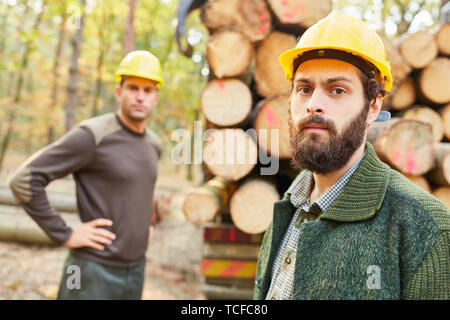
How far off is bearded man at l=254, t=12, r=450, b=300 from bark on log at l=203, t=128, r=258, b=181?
3.12 ft

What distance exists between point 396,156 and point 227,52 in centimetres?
148

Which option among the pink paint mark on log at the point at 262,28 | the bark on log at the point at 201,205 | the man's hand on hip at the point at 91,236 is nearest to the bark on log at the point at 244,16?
the pink paint mark on log at the point at 262,28

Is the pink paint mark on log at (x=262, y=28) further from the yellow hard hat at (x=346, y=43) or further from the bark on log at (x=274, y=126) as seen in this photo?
the yellow hard hat at (x=346, y=43)

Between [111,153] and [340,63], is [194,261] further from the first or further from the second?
[340,63]

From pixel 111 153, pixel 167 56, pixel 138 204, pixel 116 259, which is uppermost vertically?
pixel 167 56

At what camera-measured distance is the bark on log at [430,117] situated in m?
3.15

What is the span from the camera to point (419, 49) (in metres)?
3.17

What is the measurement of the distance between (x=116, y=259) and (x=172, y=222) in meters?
6.84

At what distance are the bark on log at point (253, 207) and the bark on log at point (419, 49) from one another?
72.5 inches

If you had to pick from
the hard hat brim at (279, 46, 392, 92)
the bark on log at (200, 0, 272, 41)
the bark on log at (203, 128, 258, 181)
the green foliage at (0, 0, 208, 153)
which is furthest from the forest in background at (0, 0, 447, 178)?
the hard hat brim at (279, 46, 392, 92)

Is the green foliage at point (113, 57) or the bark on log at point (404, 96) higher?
the green foliage at point (113, 57)

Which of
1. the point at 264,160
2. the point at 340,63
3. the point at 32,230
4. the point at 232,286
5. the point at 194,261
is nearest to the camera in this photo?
the point at 340,63

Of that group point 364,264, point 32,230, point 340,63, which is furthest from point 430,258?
point 32,230
